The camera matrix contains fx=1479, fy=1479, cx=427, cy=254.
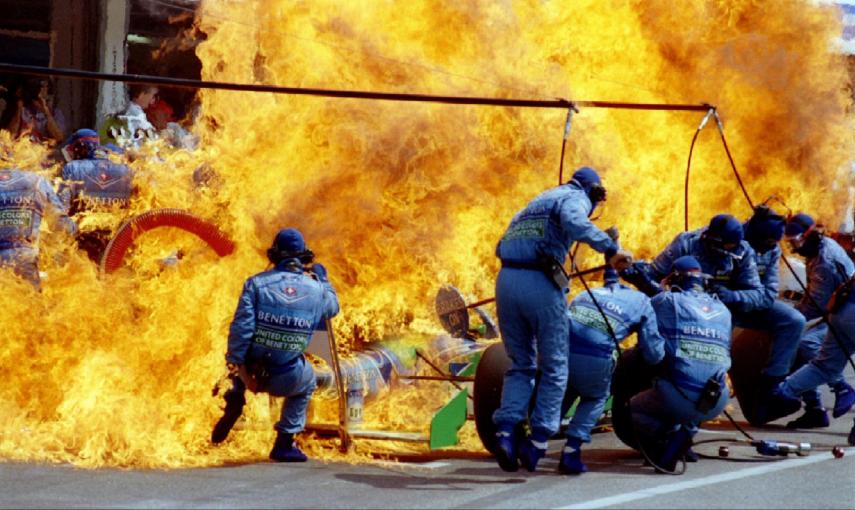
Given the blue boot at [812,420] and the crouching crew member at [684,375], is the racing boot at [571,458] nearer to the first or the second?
the crouching crew member at [684,375]

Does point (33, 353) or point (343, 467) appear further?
point (33, 353)

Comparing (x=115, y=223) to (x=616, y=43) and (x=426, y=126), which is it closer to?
(x=426, y=126)

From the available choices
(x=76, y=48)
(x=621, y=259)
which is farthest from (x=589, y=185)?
(x=76, y=48)

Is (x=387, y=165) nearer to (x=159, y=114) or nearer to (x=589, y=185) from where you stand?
(x=589, y=185)

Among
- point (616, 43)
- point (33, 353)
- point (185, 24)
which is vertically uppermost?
point (185, 24)

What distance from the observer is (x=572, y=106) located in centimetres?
1008

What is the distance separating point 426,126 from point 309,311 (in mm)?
2254

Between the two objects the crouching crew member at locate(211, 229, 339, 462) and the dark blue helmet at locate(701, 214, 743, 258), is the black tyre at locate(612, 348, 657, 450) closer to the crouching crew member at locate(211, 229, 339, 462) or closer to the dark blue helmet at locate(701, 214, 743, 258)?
the dark blue helmet at locate(701, 214, 743, 258)

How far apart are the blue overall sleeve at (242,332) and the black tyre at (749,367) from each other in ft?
13.5

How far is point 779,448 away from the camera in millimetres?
9469

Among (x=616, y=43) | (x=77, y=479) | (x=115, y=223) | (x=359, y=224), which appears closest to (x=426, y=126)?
(x=359, y=224)

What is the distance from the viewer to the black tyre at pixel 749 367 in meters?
11.2

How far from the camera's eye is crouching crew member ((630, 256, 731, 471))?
9.00 m

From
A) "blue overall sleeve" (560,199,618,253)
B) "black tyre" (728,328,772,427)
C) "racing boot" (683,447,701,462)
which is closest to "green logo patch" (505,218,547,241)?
"blue overall sleeve" (560,199,618,253)
